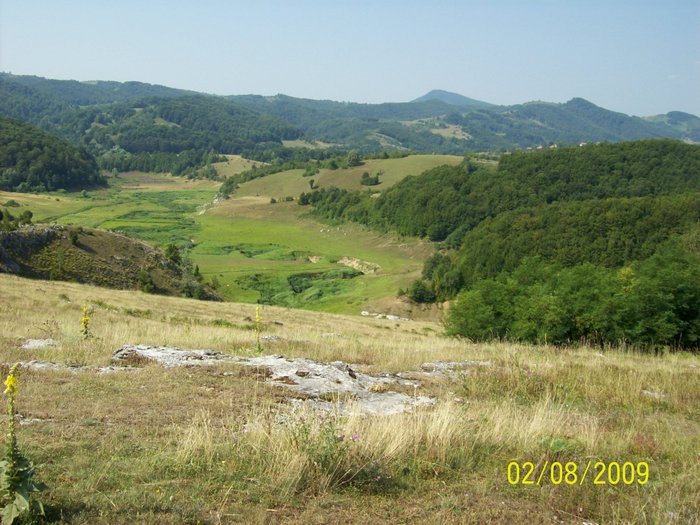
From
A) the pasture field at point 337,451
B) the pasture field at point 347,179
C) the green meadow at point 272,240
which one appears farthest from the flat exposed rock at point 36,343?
the pasture field at point 347,179

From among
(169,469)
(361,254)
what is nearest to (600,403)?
(169,469)

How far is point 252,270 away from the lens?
9888cm

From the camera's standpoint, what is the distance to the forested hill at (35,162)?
169625 mm

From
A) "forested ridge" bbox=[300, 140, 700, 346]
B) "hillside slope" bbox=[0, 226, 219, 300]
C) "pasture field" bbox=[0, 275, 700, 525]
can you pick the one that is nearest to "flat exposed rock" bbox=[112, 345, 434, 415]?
"pasture field" bbox=[0, 275, 700, 525]

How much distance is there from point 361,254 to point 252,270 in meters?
34.3

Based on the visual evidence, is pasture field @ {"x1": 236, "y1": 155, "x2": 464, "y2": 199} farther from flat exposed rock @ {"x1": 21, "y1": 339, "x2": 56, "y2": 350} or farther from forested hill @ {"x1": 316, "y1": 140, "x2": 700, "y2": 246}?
flat exposed rock @ {"x1": 21, "y1": 339, "x2": 56, "y2": 350}

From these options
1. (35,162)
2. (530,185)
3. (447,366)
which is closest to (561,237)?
(530,185)

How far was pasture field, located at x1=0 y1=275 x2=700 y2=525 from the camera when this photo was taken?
17.1ft

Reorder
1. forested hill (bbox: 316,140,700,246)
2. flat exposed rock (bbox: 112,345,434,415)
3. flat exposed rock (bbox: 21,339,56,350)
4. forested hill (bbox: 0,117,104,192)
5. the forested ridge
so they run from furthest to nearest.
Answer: forested hill (bbox: 0,117,104,192) → forested hill (bbox: 316,140,700,246) → the forested ridge → flat exposed rock (bbox: 21,339,56,350) → flat exposed rock (bbox: 112,345,434,415)

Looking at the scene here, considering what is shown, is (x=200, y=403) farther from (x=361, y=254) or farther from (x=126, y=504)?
(x=361, y=254)

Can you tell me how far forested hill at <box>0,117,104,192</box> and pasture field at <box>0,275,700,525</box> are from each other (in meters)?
178

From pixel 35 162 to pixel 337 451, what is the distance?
196m

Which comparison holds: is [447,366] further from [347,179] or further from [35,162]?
[35,162]

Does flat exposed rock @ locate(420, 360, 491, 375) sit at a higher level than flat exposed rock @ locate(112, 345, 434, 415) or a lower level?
lower
